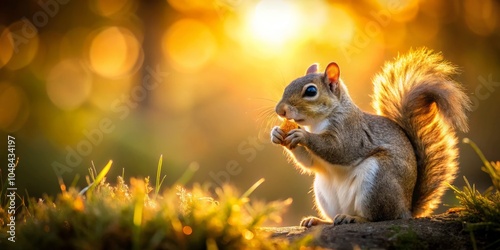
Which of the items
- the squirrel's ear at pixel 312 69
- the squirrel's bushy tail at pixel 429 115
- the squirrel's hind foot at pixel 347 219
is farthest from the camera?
the squirrel's ear at pixel 312 69

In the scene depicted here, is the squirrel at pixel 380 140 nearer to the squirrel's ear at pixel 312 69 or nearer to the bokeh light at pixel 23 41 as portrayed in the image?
the squirrel's ear at pixel 312 69

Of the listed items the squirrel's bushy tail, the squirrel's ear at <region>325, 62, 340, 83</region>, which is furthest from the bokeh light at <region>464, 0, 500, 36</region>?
the squirrel's ear at <region>325, 62, 340, 83</region>

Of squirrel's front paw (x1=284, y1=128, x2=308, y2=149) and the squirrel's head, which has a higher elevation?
the squirrel's head

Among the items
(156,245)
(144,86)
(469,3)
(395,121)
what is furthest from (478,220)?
(469,3)

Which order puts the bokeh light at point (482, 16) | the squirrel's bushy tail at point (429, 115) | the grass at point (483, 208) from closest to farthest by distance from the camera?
1. the grass at point (483, 208)
2. the squirrel's bushy tail at point (429, 115)
3. the bokeh light at point (482, 16)

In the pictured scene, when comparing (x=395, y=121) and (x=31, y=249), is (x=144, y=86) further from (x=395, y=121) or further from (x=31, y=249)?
(x=31, y=249)

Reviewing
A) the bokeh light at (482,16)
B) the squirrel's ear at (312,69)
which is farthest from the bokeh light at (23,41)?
the bokeh light at (482,16)

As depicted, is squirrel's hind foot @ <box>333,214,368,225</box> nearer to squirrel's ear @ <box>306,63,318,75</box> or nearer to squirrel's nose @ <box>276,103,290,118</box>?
squirrel's nose @ <box>276,103,290,118</box>
